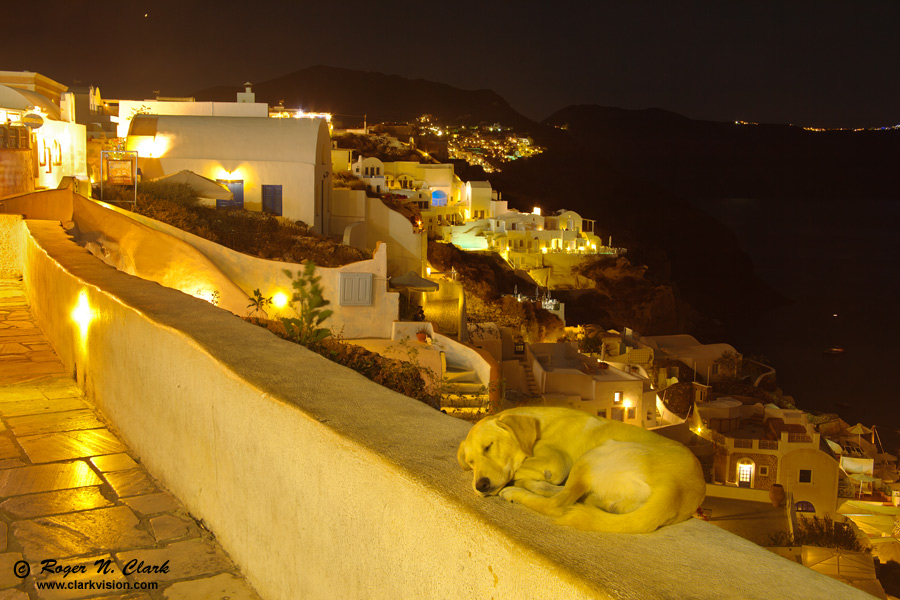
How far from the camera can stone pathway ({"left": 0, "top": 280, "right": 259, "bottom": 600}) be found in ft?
8.02

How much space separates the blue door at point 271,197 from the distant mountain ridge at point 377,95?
108 m

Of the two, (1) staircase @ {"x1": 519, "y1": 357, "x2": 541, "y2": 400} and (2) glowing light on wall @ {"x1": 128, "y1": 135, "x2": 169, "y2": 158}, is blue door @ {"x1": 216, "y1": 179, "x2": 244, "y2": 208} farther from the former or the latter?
(1) staircase @ {"x1": 519, "y1": 357, "x2": 541, "y2": 400}

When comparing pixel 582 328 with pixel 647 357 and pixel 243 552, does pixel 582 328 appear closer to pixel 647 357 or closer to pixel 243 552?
pixel 647 357

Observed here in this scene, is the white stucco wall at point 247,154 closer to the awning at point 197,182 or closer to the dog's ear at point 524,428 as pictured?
the awning at point 197,182

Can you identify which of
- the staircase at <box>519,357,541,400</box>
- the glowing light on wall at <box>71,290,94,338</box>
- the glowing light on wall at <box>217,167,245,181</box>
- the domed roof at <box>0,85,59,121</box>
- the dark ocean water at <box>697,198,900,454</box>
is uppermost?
the domed roof at <box>0,85,59,121</box>

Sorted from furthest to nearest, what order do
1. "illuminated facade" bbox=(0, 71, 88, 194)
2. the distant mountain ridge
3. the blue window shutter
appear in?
the distant mountain ridge < the blue window shutter < "illuminated facade" bbox=(0, 71, 88, 194)

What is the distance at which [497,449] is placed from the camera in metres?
1.73

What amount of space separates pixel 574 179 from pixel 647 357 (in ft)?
182

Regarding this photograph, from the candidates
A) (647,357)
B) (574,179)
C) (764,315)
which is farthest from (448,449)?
(574,179)

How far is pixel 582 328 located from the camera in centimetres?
2923

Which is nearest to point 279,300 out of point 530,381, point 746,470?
point 530,381

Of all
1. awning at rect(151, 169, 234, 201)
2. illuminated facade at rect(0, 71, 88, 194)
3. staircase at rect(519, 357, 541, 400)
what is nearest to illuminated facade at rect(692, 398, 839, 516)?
staircase at rect(519, 357, 541, 400)

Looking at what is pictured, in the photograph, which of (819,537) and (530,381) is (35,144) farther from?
(819,537)

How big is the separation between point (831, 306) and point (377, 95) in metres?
98.6
